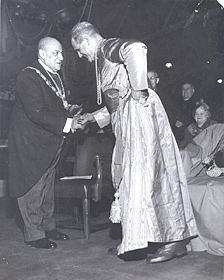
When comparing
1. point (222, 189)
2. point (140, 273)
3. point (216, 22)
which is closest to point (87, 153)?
point (222, 189)

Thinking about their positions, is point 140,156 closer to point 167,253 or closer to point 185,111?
point 167,253

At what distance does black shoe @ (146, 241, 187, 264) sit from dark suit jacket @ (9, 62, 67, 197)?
1134mm

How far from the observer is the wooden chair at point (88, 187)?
11.3 ft

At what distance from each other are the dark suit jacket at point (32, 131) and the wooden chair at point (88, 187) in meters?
0.37

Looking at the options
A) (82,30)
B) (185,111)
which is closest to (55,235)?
(82,30)

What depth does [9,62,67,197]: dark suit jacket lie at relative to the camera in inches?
126

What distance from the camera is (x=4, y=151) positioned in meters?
5.63

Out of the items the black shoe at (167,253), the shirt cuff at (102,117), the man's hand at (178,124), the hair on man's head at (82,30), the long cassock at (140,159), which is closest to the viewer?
the long cassock at (140,159)

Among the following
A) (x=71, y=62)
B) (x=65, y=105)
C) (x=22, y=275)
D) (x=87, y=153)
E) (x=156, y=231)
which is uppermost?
(x=71, y=62)

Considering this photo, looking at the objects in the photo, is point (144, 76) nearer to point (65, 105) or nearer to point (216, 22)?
point (65, 105)

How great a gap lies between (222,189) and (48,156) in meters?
1.35

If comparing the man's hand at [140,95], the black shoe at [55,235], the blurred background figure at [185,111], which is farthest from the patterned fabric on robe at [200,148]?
the blurred background figure at [185,111]

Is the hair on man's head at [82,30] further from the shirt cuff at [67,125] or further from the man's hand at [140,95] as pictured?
the shirt cuff at [67,125]

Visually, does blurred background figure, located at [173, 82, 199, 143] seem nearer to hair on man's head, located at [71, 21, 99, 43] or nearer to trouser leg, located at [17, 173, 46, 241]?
trouser leg, located at [17, 173, 46, 241]
